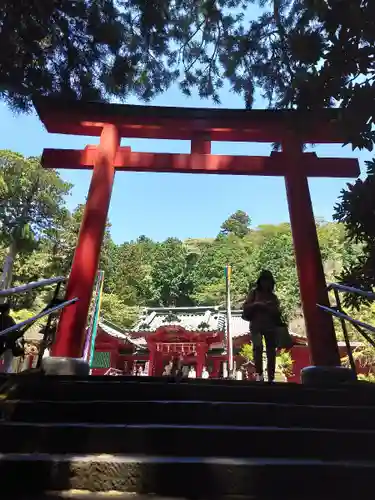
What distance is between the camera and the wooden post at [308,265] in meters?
4.73

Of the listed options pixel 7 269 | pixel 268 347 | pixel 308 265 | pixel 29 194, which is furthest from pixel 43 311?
pixel 29 194

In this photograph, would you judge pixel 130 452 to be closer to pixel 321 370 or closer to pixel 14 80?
pixel 321 370

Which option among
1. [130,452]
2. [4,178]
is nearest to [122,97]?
[130,452]

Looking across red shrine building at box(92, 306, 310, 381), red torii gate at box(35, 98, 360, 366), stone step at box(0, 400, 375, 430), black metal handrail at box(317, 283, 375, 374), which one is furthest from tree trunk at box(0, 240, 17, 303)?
stone step at box(0, 400, 375, 430)

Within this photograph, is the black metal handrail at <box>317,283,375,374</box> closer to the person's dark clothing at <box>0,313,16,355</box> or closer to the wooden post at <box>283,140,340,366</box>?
the wooden post at <box>283,140,340,366</box>

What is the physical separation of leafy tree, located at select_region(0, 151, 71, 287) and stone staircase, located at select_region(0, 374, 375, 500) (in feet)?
51.6

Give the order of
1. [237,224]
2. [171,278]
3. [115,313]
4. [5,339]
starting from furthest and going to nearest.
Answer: [237,224] < [171,278] < [115,313] < [5,339]

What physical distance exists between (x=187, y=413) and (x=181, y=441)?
37 cm

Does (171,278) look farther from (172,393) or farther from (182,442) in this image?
(182,442)

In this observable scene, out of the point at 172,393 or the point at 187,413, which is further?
the point at 172,393

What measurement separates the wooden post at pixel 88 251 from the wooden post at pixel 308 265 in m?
2.64

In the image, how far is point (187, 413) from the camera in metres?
2.49

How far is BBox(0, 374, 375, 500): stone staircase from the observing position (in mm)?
1804

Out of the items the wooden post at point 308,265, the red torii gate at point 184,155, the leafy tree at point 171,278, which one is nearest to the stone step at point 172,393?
the wooden post at point 308,265
